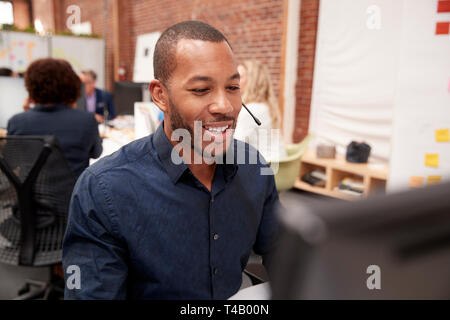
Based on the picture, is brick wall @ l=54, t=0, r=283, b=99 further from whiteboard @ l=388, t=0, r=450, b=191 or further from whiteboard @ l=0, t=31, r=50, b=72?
whiteboard @ l=388, t=0, r=450, b=191

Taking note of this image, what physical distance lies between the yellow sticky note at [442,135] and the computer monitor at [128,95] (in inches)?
111

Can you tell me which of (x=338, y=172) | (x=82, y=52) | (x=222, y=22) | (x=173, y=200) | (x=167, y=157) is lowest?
(x=338, y=172)

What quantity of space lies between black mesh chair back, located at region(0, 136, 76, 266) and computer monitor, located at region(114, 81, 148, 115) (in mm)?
2292

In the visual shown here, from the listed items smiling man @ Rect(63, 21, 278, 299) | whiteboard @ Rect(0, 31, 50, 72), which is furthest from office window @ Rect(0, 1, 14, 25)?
smiling man @ Rect(63, 21, 278, 299)

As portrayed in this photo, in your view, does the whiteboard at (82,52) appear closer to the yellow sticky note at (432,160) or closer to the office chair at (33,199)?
the office chair at (33,199)

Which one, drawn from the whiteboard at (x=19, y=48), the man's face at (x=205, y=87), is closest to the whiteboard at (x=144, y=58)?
the whiteboard at (x=19, y=48)

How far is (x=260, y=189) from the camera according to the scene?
3.72ft

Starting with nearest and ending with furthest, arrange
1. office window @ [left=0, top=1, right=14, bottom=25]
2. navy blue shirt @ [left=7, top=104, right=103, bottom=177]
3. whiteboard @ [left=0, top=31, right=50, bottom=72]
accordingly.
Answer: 1. navy blue shirt @ [left=7, top=104, right=103, bottom=177]
2. whiteboard @ [left=0, top=31, right=50, bottom=72]
3. office window @ [left=0, top=1, right=14, bottom=25]

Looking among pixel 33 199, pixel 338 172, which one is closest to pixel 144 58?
pixel 338 172

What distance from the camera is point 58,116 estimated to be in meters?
2.06

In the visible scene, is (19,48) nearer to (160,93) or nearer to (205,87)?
(160,93)

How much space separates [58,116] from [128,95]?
1998 millimetres

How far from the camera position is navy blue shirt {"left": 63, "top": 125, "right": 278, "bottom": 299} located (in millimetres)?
871

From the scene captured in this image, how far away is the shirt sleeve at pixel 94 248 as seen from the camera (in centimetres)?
85
